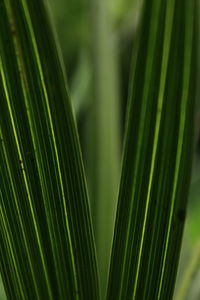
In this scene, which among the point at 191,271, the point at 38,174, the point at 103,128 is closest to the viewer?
the point at 38,174

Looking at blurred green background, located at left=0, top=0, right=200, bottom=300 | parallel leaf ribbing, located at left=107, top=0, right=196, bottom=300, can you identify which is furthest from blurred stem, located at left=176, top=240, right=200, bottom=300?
parallel leaf ribbing, located at left=107, top=0, right=196, bottom=300

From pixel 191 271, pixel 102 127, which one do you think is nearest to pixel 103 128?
pixel 102 127

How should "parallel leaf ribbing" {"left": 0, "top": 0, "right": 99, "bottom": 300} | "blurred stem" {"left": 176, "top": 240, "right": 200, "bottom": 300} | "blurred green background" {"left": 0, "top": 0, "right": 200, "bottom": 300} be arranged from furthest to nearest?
"blurred green background" {"left": 0, "top": 0, "right": 200, "bottom": 300} < "blurred stem" {"left": 176, "top": 240, "right": 200, "bottom": 300} < "parallel leaf ribbing" {"left": 0, "top": 0, "right": 99, "bottom": 300}

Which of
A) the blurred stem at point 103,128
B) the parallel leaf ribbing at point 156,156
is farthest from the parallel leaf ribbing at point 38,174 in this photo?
the blurred stem at point 103,128

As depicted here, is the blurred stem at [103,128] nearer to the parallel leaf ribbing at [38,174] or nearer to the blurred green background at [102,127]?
the blurred green background at [102,127]

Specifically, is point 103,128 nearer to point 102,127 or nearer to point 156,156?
point 102,127

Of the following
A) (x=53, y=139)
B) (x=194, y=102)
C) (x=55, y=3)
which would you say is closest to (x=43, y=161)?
(x=53, y=139)

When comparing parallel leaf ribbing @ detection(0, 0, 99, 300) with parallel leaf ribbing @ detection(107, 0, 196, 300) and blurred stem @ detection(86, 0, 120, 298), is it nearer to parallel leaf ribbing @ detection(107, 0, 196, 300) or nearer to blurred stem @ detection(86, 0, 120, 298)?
parallel leaf ribbing @ detection(107, 0, 196, 300)
